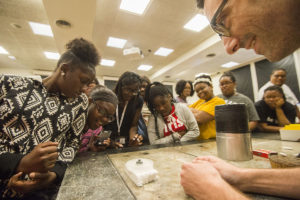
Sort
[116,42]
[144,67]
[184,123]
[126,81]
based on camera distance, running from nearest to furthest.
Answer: [184,123] → [126,81] → [116,42] → [144,67]

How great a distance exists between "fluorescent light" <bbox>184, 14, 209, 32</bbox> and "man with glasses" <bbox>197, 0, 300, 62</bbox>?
356 centimetres

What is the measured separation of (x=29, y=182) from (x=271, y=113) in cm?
323

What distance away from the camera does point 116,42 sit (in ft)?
16.0

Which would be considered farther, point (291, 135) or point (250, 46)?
point (291, 135)

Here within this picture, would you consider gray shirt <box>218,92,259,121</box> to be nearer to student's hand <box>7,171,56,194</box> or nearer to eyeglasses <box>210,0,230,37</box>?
eyeglasses <box>210,0,230,37</box>

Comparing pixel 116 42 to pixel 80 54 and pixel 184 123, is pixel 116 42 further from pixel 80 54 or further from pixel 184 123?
pixel 184 123

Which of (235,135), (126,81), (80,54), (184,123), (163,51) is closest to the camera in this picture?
(235,135)

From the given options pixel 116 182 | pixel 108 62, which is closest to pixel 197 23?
pixel 108 62

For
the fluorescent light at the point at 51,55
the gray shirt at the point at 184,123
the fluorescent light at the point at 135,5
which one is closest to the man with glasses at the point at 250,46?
the gray shirt at the point at 184,123

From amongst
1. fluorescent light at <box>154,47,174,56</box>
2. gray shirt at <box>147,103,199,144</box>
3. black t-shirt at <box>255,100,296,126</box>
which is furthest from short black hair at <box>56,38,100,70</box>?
fluorescent light at <box>154,47,174,56</box>

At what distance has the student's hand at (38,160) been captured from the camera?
2.41 ft

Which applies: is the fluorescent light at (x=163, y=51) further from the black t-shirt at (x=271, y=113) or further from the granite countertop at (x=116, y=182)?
the granite countertop at (x=116, y=182)

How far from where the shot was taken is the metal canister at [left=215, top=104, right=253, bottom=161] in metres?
0.83

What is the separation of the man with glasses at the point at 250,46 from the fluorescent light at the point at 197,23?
3561mm
